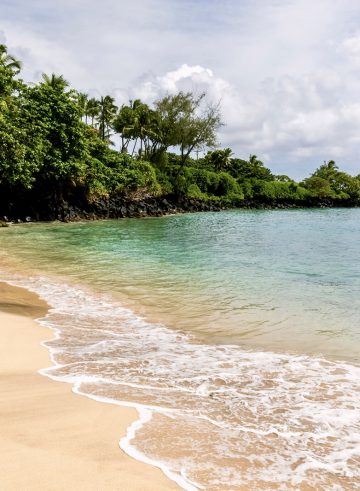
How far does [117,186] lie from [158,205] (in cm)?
882

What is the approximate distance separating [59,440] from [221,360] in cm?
309

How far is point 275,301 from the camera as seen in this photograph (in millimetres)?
9914

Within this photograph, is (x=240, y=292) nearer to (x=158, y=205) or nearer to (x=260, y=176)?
(x=158, y=205)

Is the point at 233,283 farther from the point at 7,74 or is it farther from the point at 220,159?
the point at 220,159

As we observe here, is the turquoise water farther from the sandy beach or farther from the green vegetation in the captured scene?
the green vegetation

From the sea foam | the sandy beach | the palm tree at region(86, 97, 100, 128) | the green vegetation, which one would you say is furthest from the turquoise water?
the palm tree at region(86, 97, 100, 128)

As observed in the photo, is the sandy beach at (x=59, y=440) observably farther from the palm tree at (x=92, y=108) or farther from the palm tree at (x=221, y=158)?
the palm tree at (x=221, y=158)

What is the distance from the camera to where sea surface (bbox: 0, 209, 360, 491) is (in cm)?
325

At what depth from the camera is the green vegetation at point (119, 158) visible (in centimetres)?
3519

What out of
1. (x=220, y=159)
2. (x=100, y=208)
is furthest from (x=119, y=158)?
(x=220, y=159)

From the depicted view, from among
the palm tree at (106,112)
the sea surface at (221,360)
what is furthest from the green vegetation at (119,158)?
the sea surface at (221,360)

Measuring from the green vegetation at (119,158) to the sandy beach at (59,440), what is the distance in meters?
28.4

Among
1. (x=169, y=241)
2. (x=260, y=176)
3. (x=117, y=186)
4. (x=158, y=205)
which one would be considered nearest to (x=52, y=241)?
(x=169, y=241)

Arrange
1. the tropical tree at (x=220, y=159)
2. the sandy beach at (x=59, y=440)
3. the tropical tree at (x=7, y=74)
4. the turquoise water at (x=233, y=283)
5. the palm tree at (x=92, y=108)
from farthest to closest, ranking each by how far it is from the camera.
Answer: the tropical tree at (x=220, y=159)
the palm tree at (x=92, y=108)
the tropical tree at (x=7, y=74)
the turquoise water at (x=233, y=283)
the sandy beach at (x=59, y=440)
